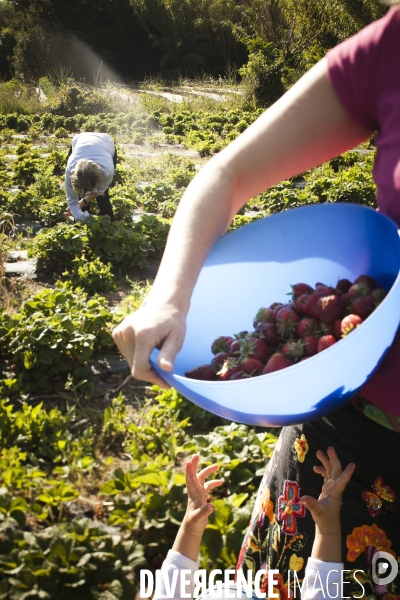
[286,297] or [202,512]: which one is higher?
[286,297]

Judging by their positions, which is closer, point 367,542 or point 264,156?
point 264,156

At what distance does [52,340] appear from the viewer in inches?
124

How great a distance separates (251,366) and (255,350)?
44mm

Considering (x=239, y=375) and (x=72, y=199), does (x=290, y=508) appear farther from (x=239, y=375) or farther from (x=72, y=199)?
→ (x=72, y=199)

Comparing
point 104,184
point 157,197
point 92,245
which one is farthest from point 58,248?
point 157,197

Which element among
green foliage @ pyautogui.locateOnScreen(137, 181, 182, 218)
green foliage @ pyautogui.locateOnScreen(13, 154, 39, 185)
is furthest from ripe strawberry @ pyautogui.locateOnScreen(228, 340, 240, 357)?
green foliage @ pyautogui.locateOnScreen(13, 154, 39, 185)

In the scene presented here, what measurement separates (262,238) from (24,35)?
25023mm

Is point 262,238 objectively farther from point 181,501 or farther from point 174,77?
point 174,77

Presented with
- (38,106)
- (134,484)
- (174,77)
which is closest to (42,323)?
(134,484)

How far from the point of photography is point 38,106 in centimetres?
1530

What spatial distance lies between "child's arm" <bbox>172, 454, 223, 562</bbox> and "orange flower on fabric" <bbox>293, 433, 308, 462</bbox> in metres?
0.27

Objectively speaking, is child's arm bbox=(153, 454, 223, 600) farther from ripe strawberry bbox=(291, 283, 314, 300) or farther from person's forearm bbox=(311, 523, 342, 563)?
ripe strawberry bbox=(291, 283, 314, 300)

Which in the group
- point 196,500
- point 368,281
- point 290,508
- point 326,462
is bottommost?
point 196,500

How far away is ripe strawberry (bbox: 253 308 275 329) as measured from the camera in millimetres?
1322
